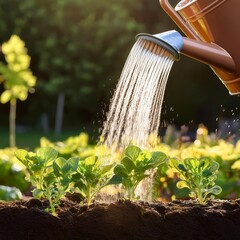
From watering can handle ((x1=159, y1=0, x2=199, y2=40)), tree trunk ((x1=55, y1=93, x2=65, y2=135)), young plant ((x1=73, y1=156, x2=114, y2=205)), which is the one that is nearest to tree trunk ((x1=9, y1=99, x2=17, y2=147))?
tree trunk ((x1=55, y1=93, x2=65, y2=135))

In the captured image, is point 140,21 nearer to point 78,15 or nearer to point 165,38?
point 78,15

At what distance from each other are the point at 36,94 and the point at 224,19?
918 inches

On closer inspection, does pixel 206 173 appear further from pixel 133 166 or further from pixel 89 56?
pixel 89 56

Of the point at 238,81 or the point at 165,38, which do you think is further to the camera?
the point at 238,81

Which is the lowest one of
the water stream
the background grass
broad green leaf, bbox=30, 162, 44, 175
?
the background grass

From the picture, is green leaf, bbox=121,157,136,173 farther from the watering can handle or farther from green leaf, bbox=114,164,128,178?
the watering can handle

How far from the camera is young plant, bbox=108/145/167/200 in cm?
A: 218

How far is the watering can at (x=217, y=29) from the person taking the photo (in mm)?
2645

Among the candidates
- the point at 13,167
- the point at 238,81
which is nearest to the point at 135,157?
the point at 238,81

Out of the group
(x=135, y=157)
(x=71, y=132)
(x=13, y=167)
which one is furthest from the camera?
(x=71, y=132)

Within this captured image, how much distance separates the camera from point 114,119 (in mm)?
2521

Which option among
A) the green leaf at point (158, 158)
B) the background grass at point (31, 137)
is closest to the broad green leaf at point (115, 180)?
the green leaf at point (158, 158)

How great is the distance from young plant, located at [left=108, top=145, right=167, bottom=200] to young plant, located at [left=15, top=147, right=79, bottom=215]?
0.42 feet

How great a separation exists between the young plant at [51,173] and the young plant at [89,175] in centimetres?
4
